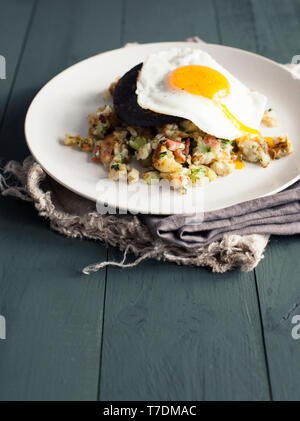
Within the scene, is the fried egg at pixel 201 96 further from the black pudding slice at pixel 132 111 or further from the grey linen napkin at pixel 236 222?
the grey linen napkin at pixel 236 222

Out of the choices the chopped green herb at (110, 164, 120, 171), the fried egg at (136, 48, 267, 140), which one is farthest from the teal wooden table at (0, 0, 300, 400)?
the fried egg at (136, 48, 267, 140)

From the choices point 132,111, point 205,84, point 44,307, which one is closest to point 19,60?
point 132,111

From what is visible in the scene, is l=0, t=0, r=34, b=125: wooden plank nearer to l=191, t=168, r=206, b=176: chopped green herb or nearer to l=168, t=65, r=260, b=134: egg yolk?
l=168, t=65, r=260, b=134: egg yolk

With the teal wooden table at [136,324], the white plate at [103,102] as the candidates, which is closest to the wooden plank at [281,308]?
the teal wooden table at [136,324]

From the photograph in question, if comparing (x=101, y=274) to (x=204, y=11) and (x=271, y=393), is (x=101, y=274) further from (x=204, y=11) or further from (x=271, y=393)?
(x=204, y=11)

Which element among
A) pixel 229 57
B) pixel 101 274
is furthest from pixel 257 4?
pixel 101 274

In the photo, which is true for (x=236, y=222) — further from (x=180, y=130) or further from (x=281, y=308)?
(x=180, y=130)
